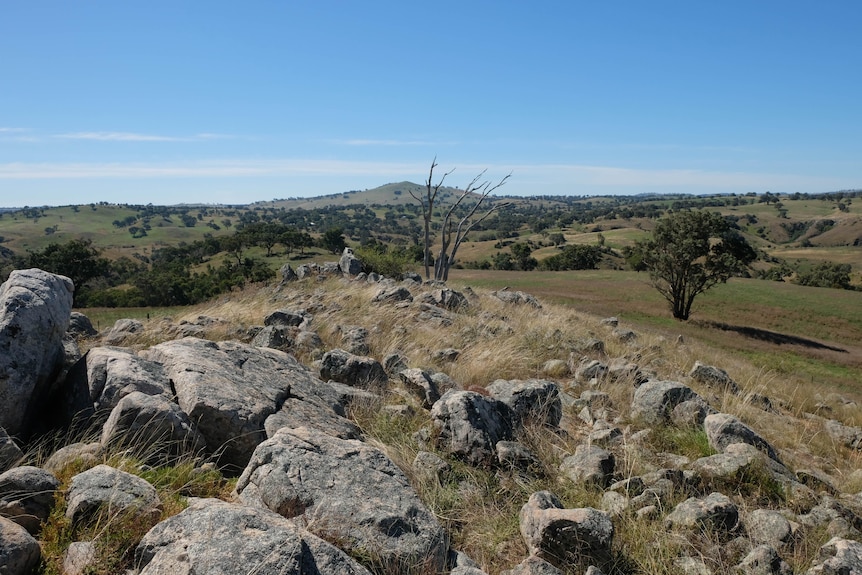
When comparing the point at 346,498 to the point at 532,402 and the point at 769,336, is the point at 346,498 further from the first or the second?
the point at 769,336

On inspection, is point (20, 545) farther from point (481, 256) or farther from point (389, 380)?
point (481, 256)

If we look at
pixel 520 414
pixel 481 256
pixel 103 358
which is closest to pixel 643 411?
pixel 520 414

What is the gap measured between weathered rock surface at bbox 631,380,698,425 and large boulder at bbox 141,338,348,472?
4079 mm

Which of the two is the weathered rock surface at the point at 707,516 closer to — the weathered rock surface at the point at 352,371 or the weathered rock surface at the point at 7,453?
the weathered rock surface at the point at 352,371

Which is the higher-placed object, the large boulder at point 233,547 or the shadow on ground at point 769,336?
the large boulder at point 233,547

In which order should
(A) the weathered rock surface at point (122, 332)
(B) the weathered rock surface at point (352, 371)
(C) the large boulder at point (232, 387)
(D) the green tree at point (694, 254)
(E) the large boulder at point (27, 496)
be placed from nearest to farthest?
→ (E) the large boulder at point (27, 496)
(C) the large boulder at point (232, 387)
(B) the weathered rock surface at point (352, 371)
(A) the weathered rock surface at point (122, 332)
(D) the green tree at point (694, 254)

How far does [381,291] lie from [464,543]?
34.2 ft

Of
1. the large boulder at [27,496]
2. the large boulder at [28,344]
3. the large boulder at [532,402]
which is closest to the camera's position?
the large boulder at [27,496]

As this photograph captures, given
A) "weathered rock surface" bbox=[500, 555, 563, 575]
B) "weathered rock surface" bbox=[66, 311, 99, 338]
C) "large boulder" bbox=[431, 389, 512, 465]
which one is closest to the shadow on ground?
"large boulder" bbox=[431, 389, 512, 465]

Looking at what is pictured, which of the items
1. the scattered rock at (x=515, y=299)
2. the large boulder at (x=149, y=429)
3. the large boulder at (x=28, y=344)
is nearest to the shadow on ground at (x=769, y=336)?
the scattered rock at (x=515, y=299)

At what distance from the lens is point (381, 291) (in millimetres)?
14109

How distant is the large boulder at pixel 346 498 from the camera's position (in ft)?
11.0

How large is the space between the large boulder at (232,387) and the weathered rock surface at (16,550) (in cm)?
158

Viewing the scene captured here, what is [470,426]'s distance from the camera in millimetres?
5246
